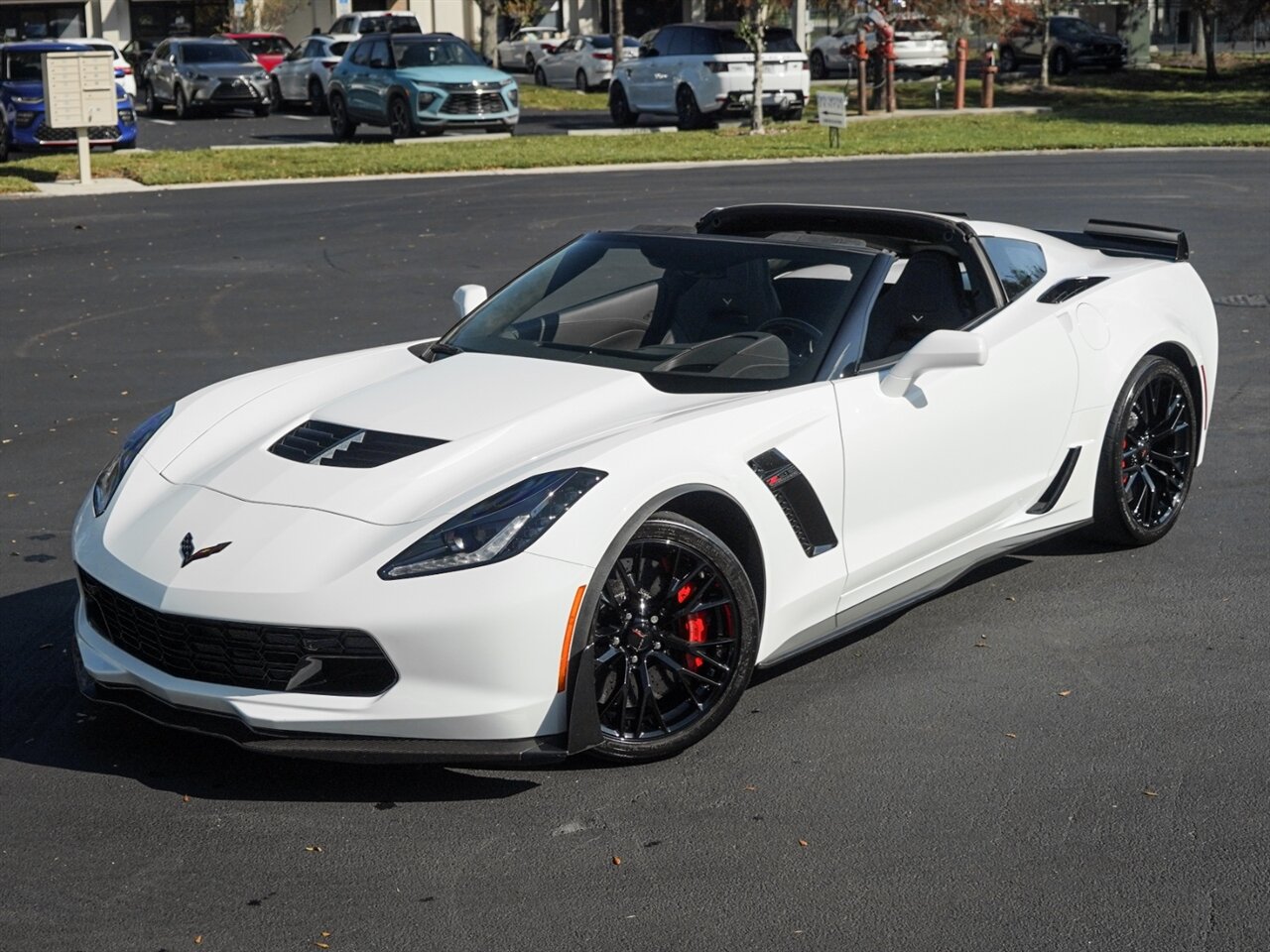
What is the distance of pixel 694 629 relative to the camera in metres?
4.89

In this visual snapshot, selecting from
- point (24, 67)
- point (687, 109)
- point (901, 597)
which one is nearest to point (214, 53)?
point (24, 67)

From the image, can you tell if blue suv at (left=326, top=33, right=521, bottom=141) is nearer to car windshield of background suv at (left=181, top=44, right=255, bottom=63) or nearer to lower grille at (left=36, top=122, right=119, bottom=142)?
lower grille at (left=36, top=122, right=119, bottom=142)

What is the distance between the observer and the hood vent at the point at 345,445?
197 inches

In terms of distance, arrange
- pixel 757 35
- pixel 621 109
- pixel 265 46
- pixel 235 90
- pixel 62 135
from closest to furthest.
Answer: pixel 62 135 < pixel 757 35 < pixel 621 109 < pixel 235 90 < pixel 265 46

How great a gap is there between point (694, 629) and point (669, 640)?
112 mm

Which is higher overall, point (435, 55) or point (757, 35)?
point (757, 35)

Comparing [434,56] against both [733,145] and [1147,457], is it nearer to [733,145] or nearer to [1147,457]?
[733,145]

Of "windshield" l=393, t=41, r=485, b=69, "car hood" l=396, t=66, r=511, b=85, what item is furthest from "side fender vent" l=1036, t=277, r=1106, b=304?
"windshield" l=393, t=41, r=485, b=69

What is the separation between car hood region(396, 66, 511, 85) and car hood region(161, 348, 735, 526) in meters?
23.2

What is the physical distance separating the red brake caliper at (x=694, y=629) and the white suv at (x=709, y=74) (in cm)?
2569

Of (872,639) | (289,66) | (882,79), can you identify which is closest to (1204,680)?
(872,639)

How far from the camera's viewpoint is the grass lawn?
24094 millimetres

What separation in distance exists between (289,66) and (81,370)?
1212 inches

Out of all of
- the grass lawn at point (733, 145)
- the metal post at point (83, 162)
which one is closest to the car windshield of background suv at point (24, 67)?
the grass lawn at point (733, 145)
